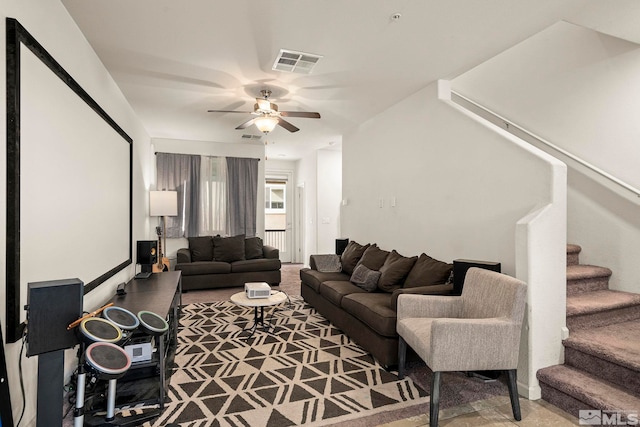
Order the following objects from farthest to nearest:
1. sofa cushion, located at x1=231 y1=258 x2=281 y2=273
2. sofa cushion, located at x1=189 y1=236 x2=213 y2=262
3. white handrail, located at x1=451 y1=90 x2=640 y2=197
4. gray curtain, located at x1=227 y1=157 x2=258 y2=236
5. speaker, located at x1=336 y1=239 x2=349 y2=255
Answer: gray curtain, located at x1=227 y1=157 x2=258 y2=236, sofa cushion, located at x1=189 y1=236 x2=213 y2=262, sofa cushion, located at x1=231 y1=258 x2=281 y2=273, speaker, located at x1=336 y1=239 x2=349 y2=255, white handrail, located at x1=451 y1=90 x2=640 y2=197

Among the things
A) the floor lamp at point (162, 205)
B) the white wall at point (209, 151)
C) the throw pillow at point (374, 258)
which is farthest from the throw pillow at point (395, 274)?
the white wall at point (209, 151)

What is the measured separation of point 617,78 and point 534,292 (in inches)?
89.6

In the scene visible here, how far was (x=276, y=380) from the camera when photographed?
2658mm

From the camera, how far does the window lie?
891 centimetres

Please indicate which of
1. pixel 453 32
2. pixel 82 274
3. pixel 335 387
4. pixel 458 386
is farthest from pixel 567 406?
pixel 82 274

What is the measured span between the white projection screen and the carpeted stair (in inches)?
128

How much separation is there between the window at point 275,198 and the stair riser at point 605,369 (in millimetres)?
7217

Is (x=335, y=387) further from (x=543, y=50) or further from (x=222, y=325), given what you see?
(x=543, y=50)

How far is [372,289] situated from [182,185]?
450cm

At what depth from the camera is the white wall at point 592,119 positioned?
299cm

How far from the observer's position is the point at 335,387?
2.54 metres

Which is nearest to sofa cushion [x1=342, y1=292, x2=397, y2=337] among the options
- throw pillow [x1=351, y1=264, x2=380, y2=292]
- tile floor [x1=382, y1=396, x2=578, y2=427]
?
throw pillow [x1=351, y1=264, x2=380, y2=292]

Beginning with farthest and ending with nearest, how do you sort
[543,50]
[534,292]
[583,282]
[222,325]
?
[222,325]
[543,50]
[583,282]
[534,292]

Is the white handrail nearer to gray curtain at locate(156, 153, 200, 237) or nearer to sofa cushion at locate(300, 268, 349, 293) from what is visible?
sofa cushion at locate(300, 268, 349, 293)
